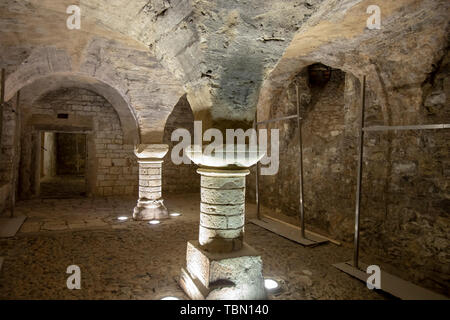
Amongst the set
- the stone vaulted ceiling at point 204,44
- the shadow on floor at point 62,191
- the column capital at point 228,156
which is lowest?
the shadow on floor at point 62,191

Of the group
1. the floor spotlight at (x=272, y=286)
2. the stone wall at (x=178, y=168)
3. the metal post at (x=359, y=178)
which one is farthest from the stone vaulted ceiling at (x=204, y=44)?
the stone wall at (x=178, y=168)

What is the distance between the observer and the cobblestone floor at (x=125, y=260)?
2861 millimetres

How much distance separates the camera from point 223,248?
2.64 metres

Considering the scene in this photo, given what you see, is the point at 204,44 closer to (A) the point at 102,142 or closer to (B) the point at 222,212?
(B) the point at 222,212

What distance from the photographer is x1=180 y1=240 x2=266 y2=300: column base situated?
2.47 m

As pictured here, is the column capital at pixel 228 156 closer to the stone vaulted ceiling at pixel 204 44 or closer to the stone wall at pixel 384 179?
the stone vaulted ceiling at pixel 204 44

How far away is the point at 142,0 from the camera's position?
7.98 feet

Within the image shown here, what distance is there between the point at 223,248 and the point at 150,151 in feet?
10.9

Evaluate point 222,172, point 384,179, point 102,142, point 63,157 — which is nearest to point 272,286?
point 222,172

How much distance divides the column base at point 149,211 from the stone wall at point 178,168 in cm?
327

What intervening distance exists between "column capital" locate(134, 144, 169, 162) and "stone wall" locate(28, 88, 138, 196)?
3137mm
